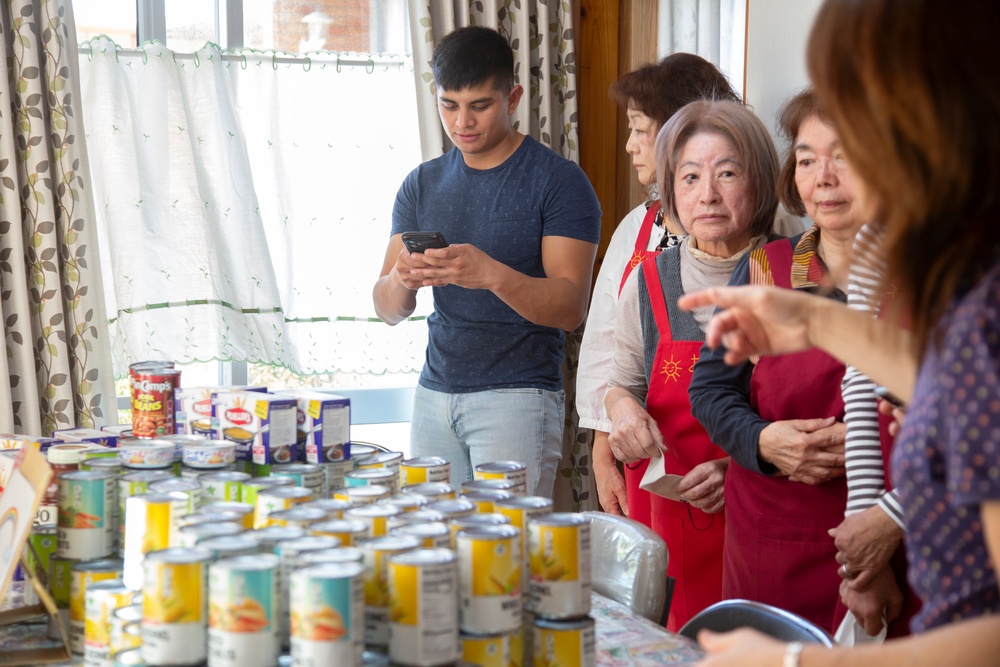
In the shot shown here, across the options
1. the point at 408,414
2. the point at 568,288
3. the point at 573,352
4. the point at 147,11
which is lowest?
the point at 408,414

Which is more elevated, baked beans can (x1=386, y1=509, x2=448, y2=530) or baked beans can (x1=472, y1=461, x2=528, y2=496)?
baked beans can (x1=386, y1=509, x2=448, y2=530)

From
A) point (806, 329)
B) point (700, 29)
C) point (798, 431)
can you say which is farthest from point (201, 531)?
point (700, 29)

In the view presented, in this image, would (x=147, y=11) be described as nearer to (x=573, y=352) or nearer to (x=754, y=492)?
(x=573, y=352)

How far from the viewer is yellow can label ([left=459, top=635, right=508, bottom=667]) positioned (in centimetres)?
103

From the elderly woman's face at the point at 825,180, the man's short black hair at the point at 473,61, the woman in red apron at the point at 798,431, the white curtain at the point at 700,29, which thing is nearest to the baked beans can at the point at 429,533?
the woman in red apron at the point at 798,431

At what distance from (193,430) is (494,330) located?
3.33 ft

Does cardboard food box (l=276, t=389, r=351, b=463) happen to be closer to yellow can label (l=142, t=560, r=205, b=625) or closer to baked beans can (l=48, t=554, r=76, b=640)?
baked beans can (l=48, t=554, r=76, b=640)

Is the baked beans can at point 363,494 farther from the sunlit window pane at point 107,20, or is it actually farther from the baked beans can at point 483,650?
the sunlit window pane at point 107,20

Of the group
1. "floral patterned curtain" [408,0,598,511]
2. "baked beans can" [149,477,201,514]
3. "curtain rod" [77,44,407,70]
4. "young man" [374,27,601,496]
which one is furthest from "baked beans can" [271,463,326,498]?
"curtain rod" [77,44,407,70]

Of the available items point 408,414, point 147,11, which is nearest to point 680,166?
point 408,414

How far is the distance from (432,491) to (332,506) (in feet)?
0.54

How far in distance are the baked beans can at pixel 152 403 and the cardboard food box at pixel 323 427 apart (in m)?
0.31

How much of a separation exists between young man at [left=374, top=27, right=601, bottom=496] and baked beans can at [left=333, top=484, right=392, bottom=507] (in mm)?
1052

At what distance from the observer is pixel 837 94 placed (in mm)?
801
